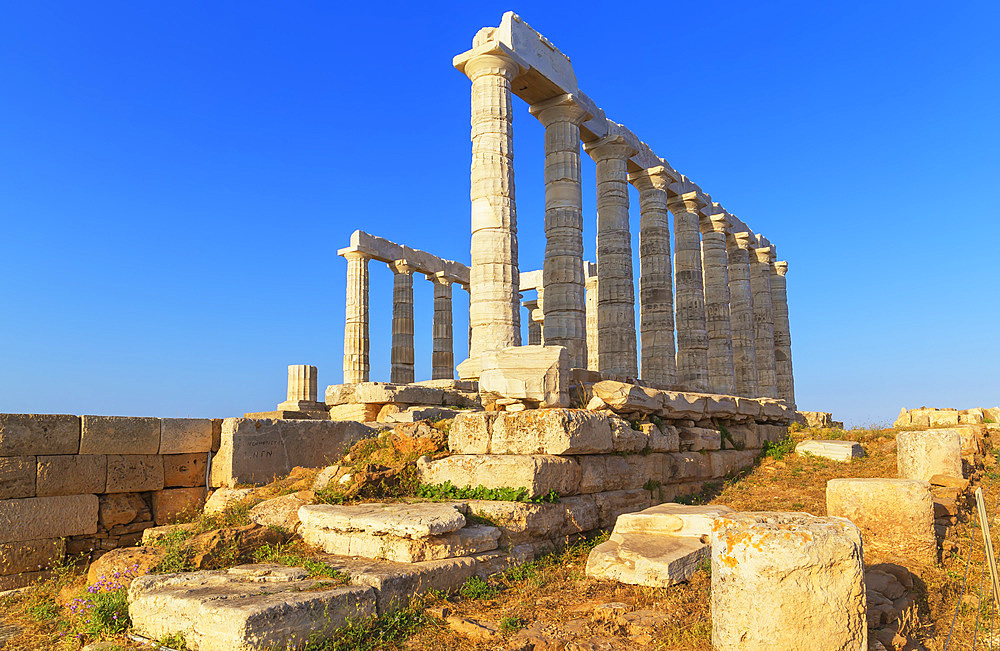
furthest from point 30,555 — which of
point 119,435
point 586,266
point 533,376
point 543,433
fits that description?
point 586,266

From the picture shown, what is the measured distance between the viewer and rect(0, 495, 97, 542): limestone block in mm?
7785

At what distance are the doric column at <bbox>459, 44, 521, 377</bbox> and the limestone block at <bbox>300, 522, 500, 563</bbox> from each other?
386 inches

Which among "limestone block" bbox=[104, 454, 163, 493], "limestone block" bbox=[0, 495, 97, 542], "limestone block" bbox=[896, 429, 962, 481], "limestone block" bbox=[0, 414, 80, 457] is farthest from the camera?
"limestone block" bbox=[896, 429, 962, 481]

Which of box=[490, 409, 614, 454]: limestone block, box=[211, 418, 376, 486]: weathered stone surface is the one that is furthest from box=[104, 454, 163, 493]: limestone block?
box=[490, 409, 614, 454]: limestone block

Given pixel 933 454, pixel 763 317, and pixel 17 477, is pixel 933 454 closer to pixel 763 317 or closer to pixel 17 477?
pixel 17 477

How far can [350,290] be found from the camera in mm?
27859

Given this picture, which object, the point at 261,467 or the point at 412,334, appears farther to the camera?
the point at 412,334

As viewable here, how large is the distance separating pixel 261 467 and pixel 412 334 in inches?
824

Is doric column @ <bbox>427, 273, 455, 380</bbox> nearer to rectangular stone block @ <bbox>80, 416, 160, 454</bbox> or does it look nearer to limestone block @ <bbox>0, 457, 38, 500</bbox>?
rectangular stone block @ <bbox>80, 416, 160, 454</bbox>

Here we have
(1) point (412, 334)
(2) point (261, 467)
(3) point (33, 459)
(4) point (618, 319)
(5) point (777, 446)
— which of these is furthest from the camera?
(1) point (412, 334)

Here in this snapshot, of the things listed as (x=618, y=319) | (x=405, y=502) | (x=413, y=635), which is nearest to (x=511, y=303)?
(x=618, y=319)

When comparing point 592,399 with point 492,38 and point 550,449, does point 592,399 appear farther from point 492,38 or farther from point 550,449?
point 492,38

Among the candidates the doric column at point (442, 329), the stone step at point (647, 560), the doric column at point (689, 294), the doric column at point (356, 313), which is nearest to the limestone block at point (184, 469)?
the stone step at point (647, 560)

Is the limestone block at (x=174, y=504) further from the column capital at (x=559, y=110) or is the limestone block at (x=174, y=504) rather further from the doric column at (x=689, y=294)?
the doric column at (x=689, y=294)
